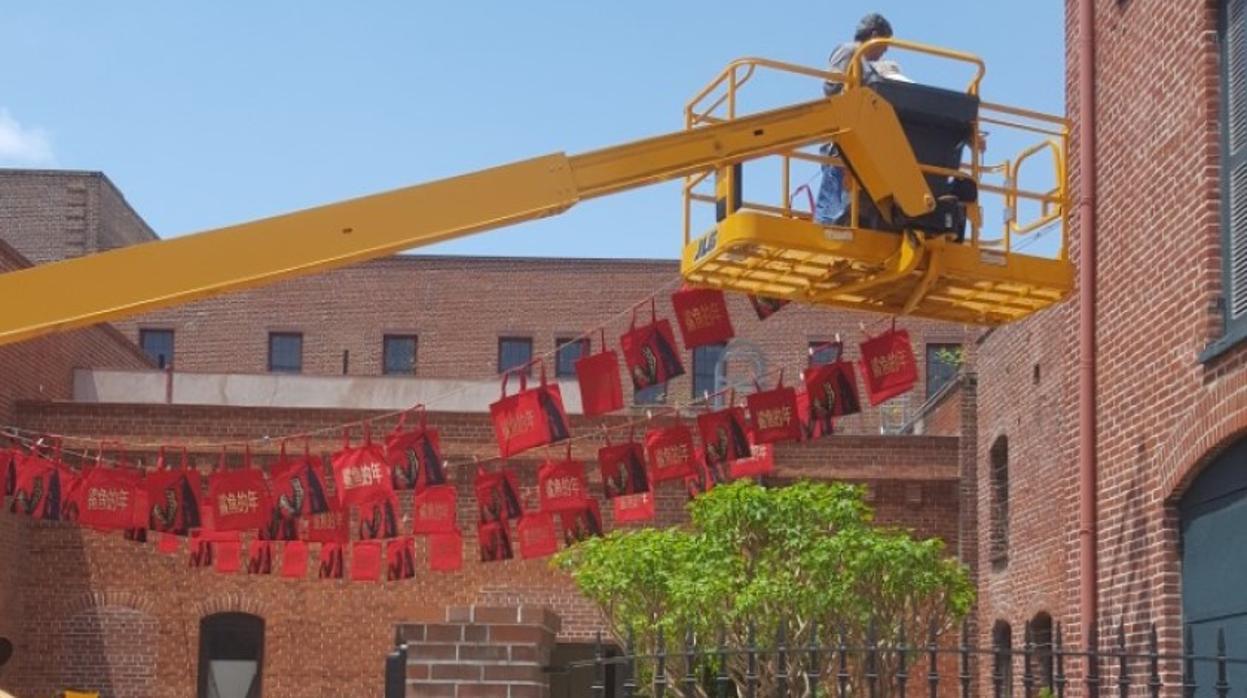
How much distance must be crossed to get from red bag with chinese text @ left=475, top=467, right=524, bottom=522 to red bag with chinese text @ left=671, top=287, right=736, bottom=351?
918cm

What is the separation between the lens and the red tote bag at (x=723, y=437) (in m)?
18.9

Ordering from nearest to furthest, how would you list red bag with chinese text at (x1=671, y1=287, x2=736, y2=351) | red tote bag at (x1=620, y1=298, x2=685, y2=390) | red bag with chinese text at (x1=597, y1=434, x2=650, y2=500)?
red bag with chinese text at (x1=671, y1=287, x2=736, y2=351) → red tote bag at (x1=620, y1=298, x2=685, y2=390) → red bag with chinese text at (x1=597, y1=434, x2=650, y2=500)

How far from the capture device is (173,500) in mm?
23062

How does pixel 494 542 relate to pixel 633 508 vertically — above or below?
below

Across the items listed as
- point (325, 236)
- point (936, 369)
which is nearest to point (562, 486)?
point (325, 236)

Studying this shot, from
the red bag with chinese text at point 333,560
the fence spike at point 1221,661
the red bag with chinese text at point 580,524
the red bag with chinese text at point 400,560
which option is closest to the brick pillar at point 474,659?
the fence spike at point 1221,661

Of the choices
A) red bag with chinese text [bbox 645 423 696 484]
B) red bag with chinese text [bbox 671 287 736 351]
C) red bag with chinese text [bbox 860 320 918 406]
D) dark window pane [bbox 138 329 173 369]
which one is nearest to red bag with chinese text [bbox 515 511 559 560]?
red bag with chinese text [bbox 645 423 696 484]

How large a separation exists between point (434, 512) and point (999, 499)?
30.3ft

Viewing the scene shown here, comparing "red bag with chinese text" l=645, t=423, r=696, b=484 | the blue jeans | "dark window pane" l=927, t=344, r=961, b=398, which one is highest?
"dark window pane" l=927, t=344, r=961, b=398

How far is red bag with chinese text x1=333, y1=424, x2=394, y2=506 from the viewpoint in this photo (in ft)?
69.4

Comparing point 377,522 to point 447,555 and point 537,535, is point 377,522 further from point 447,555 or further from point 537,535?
point 537,535

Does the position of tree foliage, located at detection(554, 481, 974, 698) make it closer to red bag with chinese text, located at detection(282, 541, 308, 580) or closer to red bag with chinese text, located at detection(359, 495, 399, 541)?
red bag with chinese text, located at detection(359, 495, 399, 541)

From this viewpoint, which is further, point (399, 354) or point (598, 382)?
point (399, 354)

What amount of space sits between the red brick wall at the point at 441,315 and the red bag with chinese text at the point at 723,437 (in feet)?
98.6
